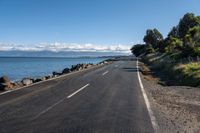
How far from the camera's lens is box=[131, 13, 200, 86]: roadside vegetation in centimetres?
2920

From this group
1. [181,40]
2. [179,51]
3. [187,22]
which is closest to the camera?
[179,51]

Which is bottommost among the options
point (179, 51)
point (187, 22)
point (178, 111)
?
point (178, 111)

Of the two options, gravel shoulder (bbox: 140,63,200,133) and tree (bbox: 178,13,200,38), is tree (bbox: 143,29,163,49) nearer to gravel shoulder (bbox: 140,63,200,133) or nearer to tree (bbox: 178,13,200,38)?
tree (bbox: 178,13,200,38)

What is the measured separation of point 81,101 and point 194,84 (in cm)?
1135

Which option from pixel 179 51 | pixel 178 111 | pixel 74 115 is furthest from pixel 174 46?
pixel 74 115

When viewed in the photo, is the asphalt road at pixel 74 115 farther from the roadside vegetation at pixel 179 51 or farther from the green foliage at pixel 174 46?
the green foliage at pixel 174 46

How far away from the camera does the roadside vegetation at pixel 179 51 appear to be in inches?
1149

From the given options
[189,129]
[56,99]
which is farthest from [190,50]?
[189,129]

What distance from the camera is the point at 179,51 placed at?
61500 mm

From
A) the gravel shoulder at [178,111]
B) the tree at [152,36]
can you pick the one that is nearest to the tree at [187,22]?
the tree at [152,36]

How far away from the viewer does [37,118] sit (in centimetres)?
1078

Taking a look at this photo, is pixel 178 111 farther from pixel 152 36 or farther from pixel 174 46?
pixel 152 36

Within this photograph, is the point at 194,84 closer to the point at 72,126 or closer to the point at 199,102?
the point at 199,102

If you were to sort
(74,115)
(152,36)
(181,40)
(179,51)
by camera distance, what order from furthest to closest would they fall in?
(152,36) → (181,40) → (179,51) → (74,115)
